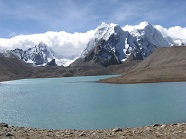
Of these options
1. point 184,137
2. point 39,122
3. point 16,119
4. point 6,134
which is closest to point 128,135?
point 184,137

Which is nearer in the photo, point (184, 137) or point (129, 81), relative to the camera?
point (184, 137)

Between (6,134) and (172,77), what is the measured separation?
416ft

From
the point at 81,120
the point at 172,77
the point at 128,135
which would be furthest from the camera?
the point at 172,77

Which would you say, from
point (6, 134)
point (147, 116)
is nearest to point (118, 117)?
point (147, 116)

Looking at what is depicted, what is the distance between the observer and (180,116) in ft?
Result: 118

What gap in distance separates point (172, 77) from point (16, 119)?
107444mm

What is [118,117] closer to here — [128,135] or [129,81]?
[128,135]

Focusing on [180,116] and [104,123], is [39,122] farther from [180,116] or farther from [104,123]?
[180,116]

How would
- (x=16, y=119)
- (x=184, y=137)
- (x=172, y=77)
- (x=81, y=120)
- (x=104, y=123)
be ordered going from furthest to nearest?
1. (x=172, y=77)
2. (x=16, y=119)
3. (x=81, y=120)
4. (x=104, y=123)
5. (x=184, y=137)

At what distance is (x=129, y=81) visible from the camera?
458ft

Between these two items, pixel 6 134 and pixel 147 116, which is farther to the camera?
pixel 147 116

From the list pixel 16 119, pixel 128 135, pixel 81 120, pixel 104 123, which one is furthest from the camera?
pixel 16 119

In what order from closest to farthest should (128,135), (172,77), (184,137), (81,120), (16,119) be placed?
1. (184,137)
2. (128,135)
3. (81,120)
4. (16,119)
5. (172,77)

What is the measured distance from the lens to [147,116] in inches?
1476
